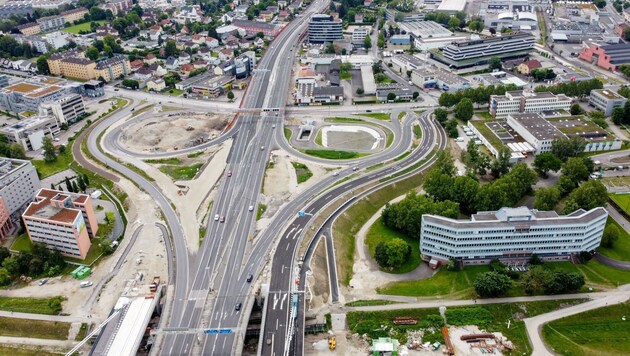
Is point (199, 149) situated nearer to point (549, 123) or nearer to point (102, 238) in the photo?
point (102, 238)

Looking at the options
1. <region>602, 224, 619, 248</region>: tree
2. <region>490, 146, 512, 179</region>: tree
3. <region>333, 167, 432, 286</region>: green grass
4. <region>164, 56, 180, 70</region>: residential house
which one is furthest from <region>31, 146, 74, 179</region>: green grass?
<region>602, 224, 619, 248</region>: tree

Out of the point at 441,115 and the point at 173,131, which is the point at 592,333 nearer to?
the point at 441,115

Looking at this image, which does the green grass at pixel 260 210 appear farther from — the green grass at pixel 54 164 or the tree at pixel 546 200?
the green grass at pixel 54 164

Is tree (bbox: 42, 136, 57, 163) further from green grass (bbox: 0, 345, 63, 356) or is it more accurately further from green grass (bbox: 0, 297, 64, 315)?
green grass (bbox: 0, 345, 63, 356)

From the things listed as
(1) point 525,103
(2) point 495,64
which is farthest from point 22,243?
(2) point 495,64

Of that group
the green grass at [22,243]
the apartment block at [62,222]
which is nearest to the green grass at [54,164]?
the green grass at [22,243]

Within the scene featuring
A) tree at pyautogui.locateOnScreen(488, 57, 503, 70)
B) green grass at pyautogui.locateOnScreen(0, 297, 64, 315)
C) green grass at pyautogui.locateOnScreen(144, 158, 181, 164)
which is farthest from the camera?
tree at pyautogui.locateOnScreen(488, 57, 503, 70)

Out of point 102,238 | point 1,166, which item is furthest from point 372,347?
point 1,166
